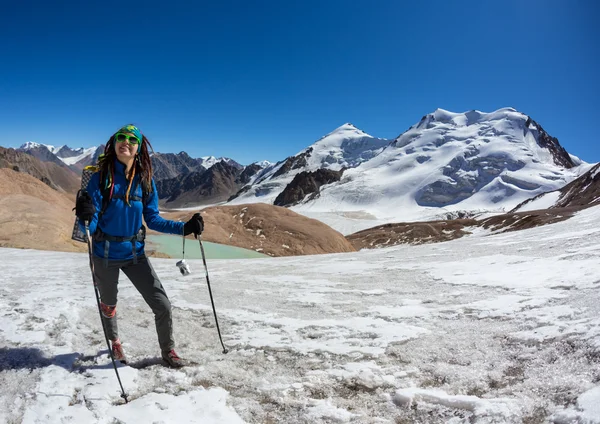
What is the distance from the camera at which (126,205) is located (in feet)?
14.6

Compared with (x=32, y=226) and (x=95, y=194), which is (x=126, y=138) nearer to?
(x=95, y=194)

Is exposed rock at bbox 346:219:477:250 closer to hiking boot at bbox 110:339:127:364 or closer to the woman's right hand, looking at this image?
the woman's right hand

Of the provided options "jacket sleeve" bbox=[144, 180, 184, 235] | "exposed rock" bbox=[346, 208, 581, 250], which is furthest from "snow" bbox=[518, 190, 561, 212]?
"jacket sleeve" bbox=[144, 180, 184, 235]

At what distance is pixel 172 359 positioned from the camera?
176 inches

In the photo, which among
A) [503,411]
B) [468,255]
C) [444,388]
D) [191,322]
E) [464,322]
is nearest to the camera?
[503,411]

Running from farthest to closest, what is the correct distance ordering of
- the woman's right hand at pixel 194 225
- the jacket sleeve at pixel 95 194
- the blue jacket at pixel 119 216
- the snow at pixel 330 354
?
the woman's right hand at pixel 194 225 → the blue jacket at pixel 119 216 → the jacket sleeve at pixel 95 194 → the snow at pixel 330 354

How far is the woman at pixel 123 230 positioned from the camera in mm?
4391

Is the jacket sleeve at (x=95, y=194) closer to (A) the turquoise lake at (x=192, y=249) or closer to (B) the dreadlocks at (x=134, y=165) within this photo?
(B) the dreadlocks at (x=134, y=165)

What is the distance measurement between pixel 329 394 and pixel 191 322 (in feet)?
Result: 10.9

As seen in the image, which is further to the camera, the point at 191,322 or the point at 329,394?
the point at 191,322

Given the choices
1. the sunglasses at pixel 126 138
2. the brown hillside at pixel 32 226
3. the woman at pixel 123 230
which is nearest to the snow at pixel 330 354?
the woman at pixel 123 230

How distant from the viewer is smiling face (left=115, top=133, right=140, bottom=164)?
4508 mm

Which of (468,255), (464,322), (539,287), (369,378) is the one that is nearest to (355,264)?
(468,255)

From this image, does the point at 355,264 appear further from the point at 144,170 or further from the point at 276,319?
the point at 144,170
